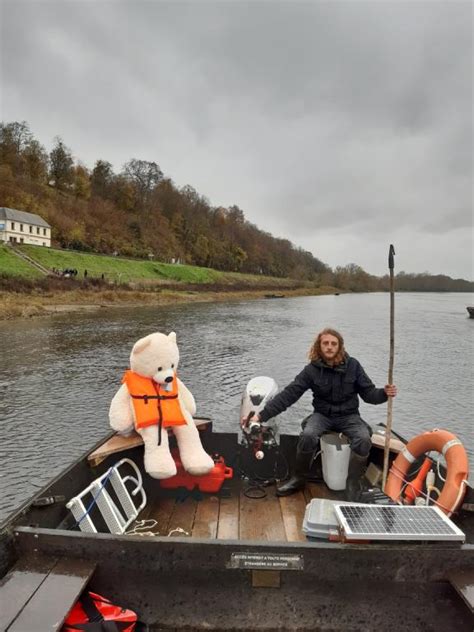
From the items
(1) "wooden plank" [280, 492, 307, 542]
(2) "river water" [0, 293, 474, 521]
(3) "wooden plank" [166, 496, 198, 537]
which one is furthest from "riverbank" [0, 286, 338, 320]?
(1) "wooden plank" [280, 492, 307, 542]

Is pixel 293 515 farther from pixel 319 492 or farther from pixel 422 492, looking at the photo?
pixel 422 492

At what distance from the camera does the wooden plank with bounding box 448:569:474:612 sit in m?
2.83

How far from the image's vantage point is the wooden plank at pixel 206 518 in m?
4.19

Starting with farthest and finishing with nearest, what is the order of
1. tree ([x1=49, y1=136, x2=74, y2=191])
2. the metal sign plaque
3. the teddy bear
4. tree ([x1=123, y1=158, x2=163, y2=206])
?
tree ([x1=123, y1=158, x2=163, y2=206]) → tree ([x1=49, y1=136, x2=74, y2=191]) → the teddy bear → the metal sign plaque

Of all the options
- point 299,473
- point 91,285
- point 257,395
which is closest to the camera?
point 299,473

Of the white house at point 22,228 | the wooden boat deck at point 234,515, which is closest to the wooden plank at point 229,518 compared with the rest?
the wooden boat deck at point 234,515

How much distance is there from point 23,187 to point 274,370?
237ft

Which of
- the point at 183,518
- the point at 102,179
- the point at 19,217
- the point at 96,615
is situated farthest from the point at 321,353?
the point at 102,179

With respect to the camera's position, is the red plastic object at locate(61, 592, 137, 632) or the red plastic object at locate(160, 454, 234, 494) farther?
the red plastic object at locate(160, 454, 234, 494)

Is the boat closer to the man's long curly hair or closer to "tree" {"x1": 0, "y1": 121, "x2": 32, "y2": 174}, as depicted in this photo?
the man's long curly hair

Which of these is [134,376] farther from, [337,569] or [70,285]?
[70,285]

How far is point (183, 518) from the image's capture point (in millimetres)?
4469

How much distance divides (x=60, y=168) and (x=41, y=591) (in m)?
100

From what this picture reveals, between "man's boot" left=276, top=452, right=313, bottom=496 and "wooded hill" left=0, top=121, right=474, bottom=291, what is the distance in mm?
66927
